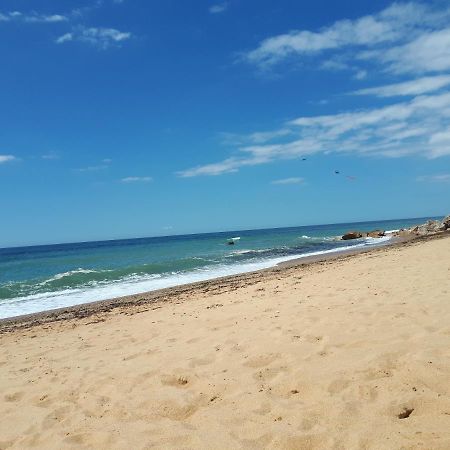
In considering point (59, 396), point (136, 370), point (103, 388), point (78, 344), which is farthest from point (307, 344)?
point (78, 344)

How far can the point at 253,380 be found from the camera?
13.8 feet

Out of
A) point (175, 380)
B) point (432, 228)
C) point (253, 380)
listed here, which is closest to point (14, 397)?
point (175, 380)

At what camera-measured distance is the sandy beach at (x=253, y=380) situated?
317 centimetres

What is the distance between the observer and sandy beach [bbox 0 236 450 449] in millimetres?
3170

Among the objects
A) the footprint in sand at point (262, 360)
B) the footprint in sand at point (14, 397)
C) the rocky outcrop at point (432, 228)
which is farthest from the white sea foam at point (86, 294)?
the rocky outcrop at point (432, 228)

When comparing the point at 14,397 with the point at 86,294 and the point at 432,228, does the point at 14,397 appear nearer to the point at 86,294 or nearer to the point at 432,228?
the point at 86,294

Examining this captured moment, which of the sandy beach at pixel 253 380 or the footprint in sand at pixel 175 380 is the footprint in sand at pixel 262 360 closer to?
the sandy beach at pixel 253 380

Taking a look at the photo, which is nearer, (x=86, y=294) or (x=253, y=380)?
(x=253, y=380)

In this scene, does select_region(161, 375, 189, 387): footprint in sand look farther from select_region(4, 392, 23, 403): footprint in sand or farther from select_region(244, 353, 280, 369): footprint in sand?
select_region(4, 392, 23, 403): footprint in sand

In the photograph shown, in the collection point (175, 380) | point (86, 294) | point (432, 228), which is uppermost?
point (432, 228)

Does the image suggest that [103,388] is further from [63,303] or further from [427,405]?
[63,303]

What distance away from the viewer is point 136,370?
16.7 feet

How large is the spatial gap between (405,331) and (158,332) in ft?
13.5

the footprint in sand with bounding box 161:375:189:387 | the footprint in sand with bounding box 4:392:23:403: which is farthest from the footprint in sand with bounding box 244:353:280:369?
the footprint in sand with bounding box 4:392:23:403
